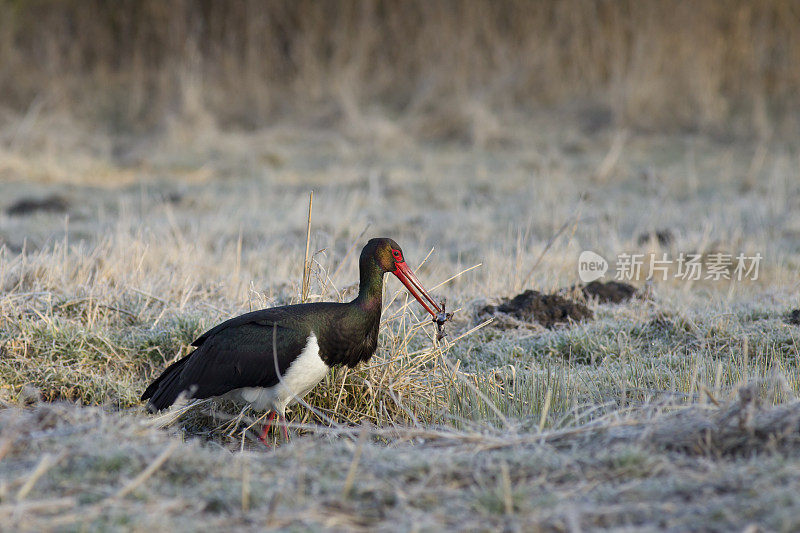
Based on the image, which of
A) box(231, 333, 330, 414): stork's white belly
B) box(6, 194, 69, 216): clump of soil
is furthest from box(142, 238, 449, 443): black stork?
box(6, 194, 69, 216): clump of soil

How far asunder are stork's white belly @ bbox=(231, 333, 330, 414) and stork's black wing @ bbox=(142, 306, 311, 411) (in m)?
0.03

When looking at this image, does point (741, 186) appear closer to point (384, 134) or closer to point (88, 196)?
point (384, 134)

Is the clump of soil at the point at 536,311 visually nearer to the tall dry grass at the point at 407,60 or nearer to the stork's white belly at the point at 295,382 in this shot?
the stork's white belly at the point at 295,382

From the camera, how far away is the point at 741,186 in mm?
10375

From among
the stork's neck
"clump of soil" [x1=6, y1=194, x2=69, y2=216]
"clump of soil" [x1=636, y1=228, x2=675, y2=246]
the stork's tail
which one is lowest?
the stork's tail

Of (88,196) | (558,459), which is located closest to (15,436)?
(558,459)

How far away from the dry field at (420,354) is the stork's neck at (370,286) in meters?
0.36

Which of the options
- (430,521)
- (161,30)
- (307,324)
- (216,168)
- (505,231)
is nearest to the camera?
(430,521)

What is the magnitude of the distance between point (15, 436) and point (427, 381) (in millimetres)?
2095

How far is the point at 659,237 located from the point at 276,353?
16.6 feet
